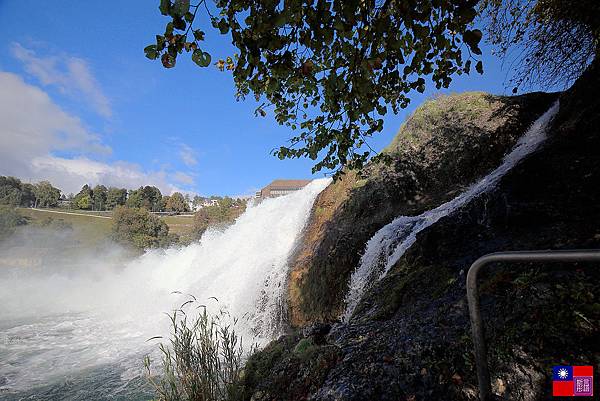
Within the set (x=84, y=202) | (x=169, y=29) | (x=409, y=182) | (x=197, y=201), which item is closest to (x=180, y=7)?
(x=169, y=29)

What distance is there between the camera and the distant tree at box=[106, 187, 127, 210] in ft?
276

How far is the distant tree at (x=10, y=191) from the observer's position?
63.0m

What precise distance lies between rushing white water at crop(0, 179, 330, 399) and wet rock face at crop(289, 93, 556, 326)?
4.96 feet

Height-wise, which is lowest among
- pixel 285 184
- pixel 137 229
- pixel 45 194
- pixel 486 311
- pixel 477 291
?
pixel 486 311

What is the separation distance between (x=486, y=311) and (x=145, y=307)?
18.7 metres

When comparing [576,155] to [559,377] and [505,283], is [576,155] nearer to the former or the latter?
[505,283]

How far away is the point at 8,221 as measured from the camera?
44062 millimetres

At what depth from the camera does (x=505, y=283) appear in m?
3.16

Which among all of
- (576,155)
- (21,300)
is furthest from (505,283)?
(21,300)

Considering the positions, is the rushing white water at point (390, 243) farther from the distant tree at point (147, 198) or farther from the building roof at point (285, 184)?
the distant tree at point (147, 198)

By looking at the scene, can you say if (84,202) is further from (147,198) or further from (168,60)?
(168,60)

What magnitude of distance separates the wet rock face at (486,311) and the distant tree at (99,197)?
9575 centimetres

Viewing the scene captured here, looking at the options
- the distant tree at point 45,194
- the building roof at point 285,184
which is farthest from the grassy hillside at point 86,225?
the building roof at point 285,184

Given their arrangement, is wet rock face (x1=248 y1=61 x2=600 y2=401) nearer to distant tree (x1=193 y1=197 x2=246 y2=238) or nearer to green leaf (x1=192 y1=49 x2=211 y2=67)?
green leaf (x1=192 y1=49 x2=211 y2=67)
